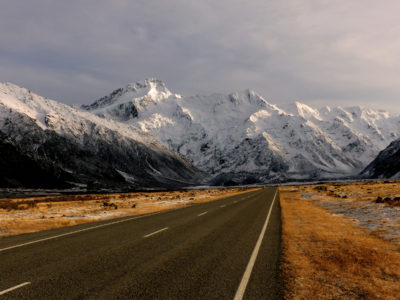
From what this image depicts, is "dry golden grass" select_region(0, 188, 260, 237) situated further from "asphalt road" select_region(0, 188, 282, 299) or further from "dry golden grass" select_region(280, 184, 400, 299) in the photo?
"dry golden grass" select_region(280, 184, 400, 299)

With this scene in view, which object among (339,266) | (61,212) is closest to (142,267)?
(339,266)

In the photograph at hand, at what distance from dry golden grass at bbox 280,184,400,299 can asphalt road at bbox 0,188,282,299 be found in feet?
1.76


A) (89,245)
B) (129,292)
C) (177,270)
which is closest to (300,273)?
(177,270)

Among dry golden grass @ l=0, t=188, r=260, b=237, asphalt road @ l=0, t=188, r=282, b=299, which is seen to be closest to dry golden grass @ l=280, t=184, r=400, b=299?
asphalt road @ l=0, t=188, r=282, b=299

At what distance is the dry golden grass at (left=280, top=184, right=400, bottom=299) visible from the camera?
774cm

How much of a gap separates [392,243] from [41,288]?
498 inches

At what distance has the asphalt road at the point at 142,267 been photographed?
24.4ft

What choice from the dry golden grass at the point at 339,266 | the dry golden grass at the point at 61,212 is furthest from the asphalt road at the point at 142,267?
the dry golden grass at the point at 61,212

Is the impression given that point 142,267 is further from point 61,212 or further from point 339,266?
point 61,212

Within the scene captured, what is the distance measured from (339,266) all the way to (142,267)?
5.62m

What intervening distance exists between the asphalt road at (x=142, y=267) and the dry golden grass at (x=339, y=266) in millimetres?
536

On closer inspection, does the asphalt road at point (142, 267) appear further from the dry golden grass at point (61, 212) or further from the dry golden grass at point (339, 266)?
the dry golden grass at point (61, 212)

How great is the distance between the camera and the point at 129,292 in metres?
7.36

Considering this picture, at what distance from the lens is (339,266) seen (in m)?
9.91
